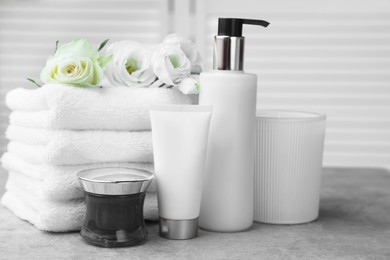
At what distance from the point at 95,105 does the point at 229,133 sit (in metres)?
0.16

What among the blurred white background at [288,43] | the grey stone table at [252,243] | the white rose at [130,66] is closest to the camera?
the grey stone table at [252,243]

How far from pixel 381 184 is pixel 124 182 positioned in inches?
23.2

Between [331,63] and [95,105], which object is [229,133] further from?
[331,63]

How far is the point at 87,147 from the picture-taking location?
2.19 ft

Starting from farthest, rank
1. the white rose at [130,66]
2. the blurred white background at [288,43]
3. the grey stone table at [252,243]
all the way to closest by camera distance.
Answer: the blurred white background at [288,43] < the white rose at [130,66] < the grey stone table at [252,243]

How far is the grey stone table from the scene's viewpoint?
1.99ft

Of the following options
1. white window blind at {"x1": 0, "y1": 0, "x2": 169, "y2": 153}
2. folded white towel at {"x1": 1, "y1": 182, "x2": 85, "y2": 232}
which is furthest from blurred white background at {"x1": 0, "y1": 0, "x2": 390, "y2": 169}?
folded white towel at {"x1": 1, "y1": 182, "x2": 85, "y2": 232}

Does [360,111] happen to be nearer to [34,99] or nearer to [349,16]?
[349,16]

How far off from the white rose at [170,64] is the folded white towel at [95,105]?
0.02 metres

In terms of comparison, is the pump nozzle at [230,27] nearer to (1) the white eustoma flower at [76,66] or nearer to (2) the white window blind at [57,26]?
(1) the white eustoma flower at [76,66]

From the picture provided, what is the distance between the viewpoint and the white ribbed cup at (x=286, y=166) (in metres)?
0.71

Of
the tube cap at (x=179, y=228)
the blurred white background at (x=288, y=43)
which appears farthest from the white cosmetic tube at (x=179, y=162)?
the blurred white background at (x=288, y=43)

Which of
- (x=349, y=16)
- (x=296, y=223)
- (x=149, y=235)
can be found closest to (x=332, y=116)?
(x=349, y=16)

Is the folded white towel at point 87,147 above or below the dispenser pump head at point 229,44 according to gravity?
below
